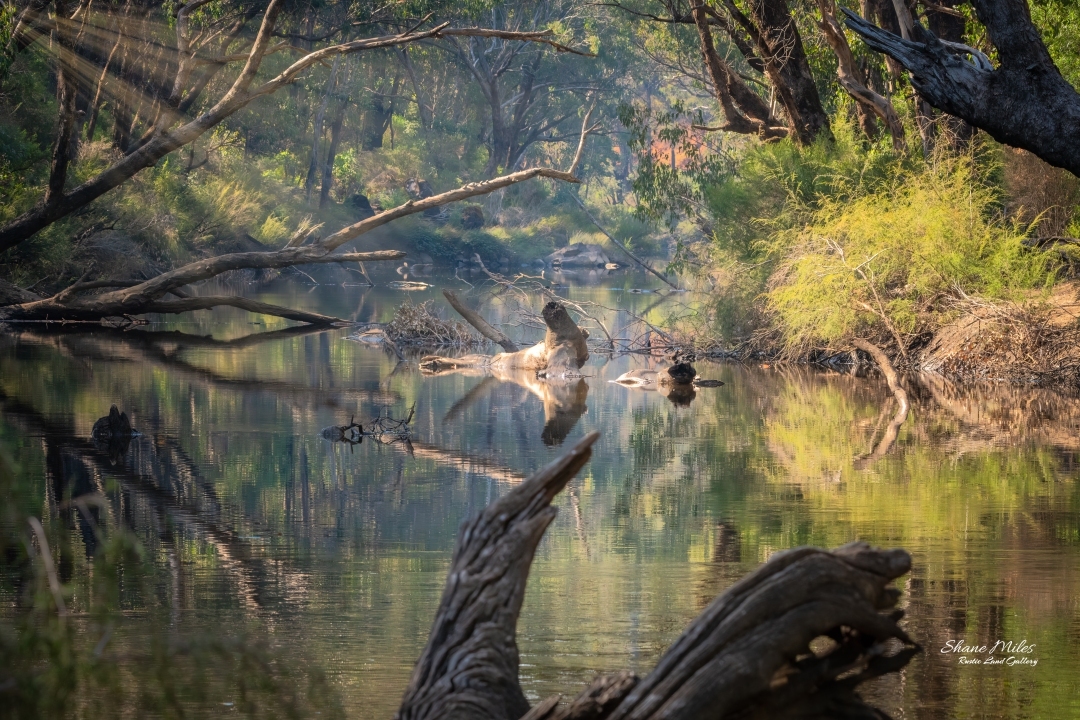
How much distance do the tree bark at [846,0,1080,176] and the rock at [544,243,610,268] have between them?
46156mm

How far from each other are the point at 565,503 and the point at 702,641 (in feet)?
19.7

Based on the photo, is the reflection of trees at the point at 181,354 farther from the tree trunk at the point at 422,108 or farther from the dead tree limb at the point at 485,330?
the tree trunk at the point at 422,108

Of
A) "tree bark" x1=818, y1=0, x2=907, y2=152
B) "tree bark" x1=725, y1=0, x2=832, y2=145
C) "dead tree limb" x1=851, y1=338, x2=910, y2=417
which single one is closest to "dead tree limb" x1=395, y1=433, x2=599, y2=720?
"dead tree limb" x1=851, y1=338, x2=910, y2=417

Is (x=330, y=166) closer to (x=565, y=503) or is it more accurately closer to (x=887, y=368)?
(x=887, y=368)

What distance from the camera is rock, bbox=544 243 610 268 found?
182ft

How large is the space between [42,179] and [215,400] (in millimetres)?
14204

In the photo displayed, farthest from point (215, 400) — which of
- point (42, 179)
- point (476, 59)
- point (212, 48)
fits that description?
point (476, 59)

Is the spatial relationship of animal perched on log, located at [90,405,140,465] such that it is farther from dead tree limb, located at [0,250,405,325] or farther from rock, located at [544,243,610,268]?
rock, located at [544,243,610,268]

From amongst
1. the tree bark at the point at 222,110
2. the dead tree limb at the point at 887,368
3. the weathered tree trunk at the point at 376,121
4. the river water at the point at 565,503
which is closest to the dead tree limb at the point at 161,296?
the tree bark at the point at 222,110

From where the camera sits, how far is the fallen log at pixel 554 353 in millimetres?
18219

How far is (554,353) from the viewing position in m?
18.7

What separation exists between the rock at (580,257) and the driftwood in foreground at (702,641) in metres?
51.0

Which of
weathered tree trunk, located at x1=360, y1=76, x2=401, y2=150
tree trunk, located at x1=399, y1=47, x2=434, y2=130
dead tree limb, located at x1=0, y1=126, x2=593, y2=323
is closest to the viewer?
dead tree limb, located at x1=0, y1=126, x2=593, y2=323

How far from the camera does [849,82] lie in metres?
19.9
